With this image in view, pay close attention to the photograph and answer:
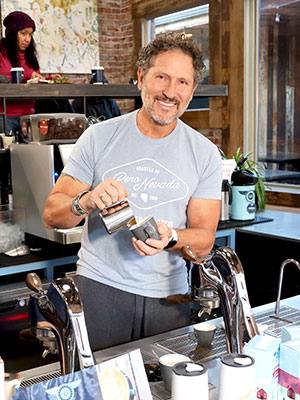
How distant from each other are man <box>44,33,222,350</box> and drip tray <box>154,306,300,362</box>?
301mm

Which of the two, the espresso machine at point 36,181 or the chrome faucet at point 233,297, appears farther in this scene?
the espresso machine at point 36,181

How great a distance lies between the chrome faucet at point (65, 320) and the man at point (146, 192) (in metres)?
0.61

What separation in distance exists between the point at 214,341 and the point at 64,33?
5.28 meters

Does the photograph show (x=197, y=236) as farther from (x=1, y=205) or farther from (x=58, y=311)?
(x=1, y=205)

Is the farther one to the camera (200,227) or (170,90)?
(200,227)

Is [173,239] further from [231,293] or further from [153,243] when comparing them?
[231,293]

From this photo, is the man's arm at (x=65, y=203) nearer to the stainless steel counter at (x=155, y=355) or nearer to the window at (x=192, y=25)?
the stainless steel counter at (x=155, y=355)

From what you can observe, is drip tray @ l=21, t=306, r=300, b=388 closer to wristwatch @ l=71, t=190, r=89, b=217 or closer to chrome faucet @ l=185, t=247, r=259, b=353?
chrome faucet @ l=185, t=247, r=259, b=353

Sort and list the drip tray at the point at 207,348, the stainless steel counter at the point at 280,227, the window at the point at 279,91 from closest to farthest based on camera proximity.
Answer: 1. the drip tray at the point at 207,348
2. the stainless steel counter at the point at 280,227
3. the window at the point at 279,91

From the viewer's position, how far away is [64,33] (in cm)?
613

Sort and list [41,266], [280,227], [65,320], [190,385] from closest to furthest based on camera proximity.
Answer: [190,385] → [65,320] → [41,266] → [280,227]

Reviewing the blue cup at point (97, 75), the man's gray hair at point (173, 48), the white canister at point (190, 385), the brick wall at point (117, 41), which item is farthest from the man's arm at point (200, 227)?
the brick wall at point (117, 41)

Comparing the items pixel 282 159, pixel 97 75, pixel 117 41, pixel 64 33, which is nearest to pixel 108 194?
pixel 97 75

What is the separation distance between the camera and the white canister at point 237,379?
3.19ft
